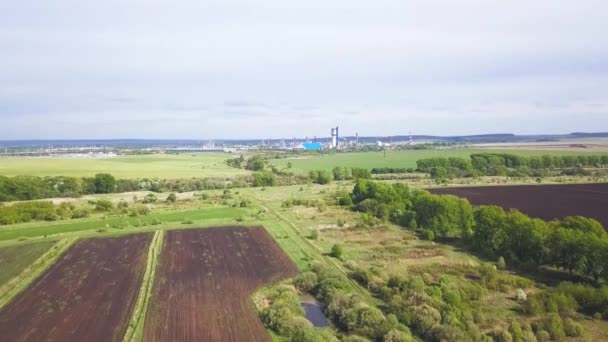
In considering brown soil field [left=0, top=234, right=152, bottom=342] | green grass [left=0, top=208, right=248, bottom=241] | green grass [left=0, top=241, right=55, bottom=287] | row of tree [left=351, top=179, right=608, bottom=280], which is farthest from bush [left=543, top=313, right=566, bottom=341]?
green grass [left=0, top=208, right=248, bottom=241]

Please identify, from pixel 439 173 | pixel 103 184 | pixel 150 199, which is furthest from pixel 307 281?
pixel 439 173

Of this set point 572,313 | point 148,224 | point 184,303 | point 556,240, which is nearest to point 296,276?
point 184,303

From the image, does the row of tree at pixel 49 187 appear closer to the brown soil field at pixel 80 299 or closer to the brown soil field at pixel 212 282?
the brown soil field at pixel 212 282

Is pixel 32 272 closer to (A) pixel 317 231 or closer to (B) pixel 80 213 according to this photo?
(A) pixel 317 231

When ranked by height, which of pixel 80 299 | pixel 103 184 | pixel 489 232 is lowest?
pixel 80 299

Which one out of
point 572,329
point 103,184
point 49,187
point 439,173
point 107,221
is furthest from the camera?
point 439,173

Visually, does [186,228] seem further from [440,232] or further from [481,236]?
[481,236]

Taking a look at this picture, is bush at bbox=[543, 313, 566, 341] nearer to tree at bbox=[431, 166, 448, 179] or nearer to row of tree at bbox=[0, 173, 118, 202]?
row of tree at bbox=[0, 173, 118, 202]
